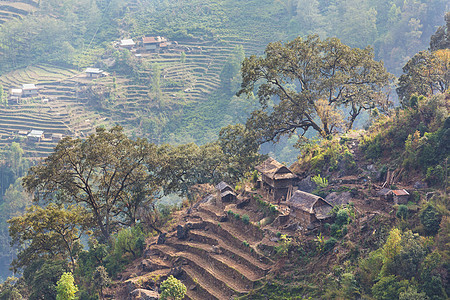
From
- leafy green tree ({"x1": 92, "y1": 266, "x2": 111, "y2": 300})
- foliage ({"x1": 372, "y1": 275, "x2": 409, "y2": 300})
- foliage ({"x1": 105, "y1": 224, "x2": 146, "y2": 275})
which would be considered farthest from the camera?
foliage ({"x1": 105, "y1": 224, "x2": 146, "y2": 275})

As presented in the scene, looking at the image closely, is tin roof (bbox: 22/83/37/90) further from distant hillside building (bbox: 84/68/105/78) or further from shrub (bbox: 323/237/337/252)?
shrub (bbox: 323/237/337/252)

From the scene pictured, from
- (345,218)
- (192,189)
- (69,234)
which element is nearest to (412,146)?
(345,218)

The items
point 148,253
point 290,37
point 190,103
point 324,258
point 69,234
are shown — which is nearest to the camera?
point 324,258

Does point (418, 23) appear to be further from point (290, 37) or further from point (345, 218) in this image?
point (345, 218)

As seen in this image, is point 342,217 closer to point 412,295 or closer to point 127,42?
point 412,295

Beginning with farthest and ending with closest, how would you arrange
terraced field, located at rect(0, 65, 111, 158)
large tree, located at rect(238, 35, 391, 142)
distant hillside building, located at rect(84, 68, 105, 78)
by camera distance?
distant hillside building, located at rect(84, 68, 105, 78)
terraced field, located at rect(0, 65, 111, 158)
large tree, located at rect(238, 35, 391, 142)

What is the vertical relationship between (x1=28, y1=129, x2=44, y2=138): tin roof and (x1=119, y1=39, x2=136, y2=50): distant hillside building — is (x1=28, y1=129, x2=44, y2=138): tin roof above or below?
below

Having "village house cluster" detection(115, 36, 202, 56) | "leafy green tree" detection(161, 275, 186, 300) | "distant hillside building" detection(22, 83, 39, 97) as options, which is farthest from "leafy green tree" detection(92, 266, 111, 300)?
"village house cluster" detection(115, 36, 202, 56)
